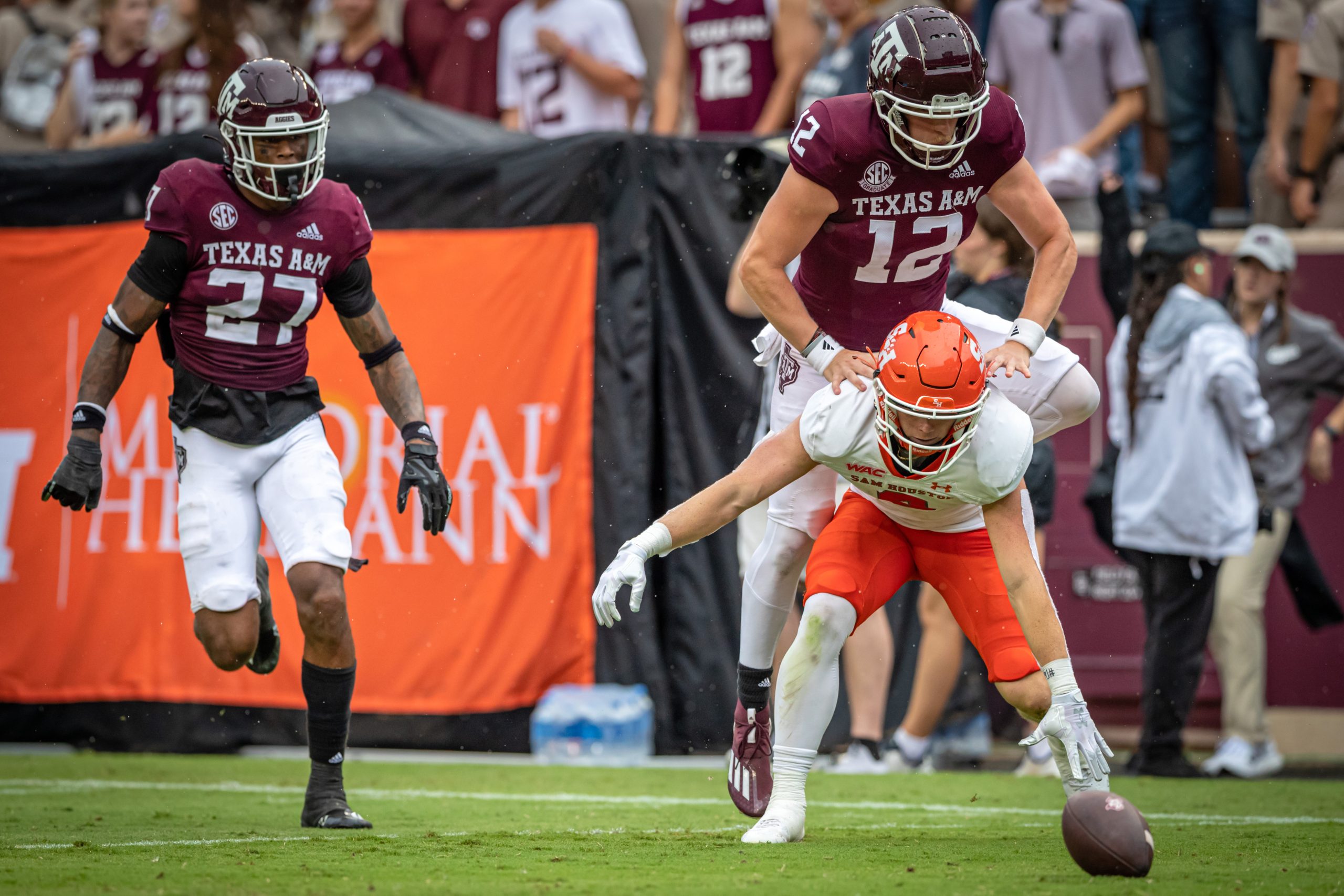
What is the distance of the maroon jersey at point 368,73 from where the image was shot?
9500 mm

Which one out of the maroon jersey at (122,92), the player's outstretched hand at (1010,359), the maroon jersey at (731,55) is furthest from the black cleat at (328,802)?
the maroon jersey at (122,92)

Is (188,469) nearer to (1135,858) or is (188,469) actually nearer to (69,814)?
(69,814)

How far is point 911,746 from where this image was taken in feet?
23.2

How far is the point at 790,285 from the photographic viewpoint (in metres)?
4.83

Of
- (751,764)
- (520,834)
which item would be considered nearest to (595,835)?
Answer: (520,834)

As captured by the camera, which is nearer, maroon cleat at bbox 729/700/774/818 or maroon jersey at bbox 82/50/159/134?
maroon cleat at bbox 729/700/774/818

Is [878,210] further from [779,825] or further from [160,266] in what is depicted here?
[160,266]

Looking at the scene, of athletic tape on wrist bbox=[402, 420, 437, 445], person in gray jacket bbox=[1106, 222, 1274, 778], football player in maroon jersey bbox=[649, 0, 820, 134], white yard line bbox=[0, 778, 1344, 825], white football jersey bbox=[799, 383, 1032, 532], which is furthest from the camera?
football player in maroon jersey bbox=[649, 0, 820, 134]

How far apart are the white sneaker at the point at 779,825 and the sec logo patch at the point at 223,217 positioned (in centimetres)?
246

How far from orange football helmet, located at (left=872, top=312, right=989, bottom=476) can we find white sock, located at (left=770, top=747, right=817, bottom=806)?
2.76 ft

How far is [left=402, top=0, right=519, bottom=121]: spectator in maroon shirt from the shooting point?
941 centimetres

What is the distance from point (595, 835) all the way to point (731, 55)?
5242mm

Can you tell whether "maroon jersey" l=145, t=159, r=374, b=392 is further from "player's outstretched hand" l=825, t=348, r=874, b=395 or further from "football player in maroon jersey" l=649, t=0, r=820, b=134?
"football player in maroon jersey" l=649, t=0, r=820, b=134

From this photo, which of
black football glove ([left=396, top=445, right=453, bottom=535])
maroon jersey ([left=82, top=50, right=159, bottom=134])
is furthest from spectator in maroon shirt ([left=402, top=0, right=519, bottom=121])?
black football glove ([left=396, top=445, right=453, bottom=535])
